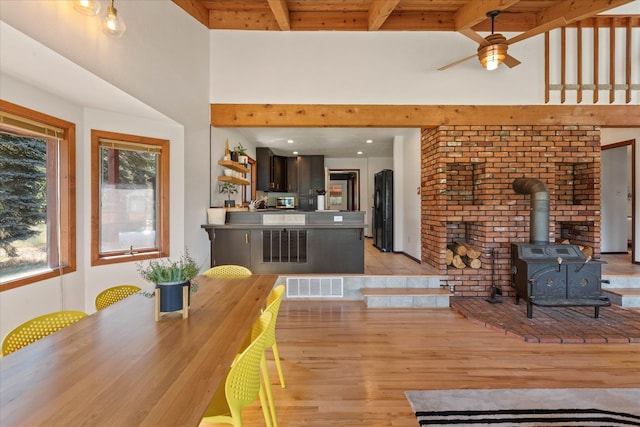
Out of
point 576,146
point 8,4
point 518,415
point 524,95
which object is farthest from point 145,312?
point 576,146

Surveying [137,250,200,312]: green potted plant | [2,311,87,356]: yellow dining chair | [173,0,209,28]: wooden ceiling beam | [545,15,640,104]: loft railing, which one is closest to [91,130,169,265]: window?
[173,0,209,28]: wooden ceiling beam

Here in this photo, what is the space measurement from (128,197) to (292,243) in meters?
2.02

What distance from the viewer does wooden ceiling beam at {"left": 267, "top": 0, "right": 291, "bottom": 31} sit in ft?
11.7

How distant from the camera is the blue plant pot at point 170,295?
1.66 metres

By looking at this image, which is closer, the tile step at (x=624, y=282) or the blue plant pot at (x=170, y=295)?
the blue plant pot at (x=170, y=295)

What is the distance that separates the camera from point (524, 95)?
4.24 m

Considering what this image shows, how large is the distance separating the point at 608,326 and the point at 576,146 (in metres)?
2.32

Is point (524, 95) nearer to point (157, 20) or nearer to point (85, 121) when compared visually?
point (157, 20)

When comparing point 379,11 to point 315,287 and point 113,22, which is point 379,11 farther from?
point 315,287

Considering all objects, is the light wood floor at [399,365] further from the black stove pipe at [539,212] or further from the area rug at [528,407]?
the black stove pipe at [539,212]

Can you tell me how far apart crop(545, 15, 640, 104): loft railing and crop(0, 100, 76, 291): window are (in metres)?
5.60

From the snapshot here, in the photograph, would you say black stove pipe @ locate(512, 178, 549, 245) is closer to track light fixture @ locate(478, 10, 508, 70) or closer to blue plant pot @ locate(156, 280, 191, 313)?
track light fixture @ locate(478, 10, 508, 70)

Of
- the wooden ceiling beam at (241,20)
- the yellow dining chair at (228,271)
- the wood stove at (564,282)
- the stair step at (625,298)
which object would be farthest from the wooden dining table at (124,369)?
the stair step at (625,298)

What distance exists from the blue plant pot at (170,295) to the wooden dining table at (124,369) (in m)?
0.06
